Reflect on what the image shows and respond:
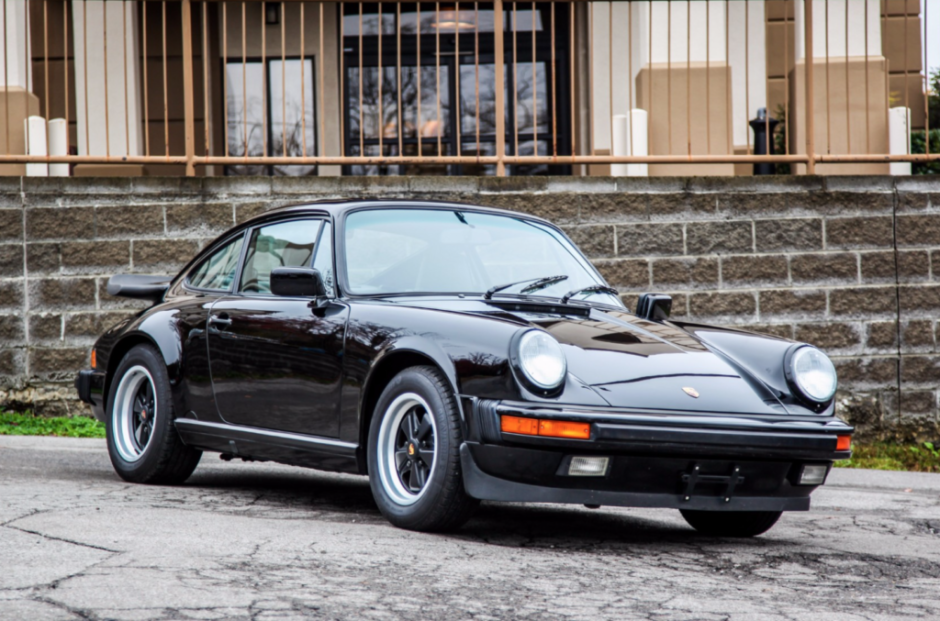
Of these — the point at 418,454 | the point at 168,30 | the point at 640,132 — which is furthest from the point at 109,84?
the point at 418,454

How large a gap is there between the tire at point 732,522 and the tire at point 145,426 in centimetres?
252

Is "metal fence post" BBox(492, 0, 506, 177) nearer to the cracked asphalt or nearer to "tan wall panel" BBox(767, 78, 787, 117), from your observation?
the cracked asphalt

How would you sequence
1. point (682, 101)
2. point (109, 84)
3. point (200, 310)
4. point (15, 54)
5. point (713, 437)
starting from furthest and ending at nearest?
point (109, 84), point (15, 54), point (682, 101), point (200, 310), point (713, 437)

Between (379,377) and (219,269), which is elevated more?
(219,269)

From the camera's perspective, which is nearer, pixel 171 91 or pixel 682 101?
pixel 682 101

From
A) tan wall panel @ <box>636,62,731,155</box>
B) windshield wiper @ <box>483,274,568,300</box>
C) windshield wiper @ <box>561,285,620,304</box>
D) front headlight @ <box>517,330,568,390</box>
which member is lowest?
front headlight @ <box>517,330,568,390</box>

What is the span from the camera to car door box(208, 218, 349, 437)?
16.3 ft

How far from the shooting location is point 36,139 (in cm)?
974

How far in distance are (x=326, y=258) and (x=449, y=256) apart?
1.81 ft

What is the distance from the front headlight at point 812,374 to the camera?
4598 mm

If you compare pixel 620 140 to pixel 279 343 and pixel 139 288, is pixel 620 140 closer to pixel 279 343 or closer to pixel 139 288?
pixel 139 288

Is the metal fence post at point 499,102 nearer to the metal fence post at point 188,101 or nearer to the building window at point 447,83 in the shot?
the metal fence post at point 188,101

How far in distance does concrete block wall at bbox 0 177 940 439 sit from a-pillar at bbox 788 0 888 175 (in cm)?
177

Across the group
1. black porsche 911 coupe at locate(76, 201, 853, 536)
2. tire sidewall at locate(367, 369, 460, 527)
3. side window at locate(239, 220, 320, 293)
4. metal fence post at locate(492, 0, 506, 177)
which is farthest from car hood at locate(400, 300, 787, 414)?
metal fence post at locate(492, 0, 506, 177)
